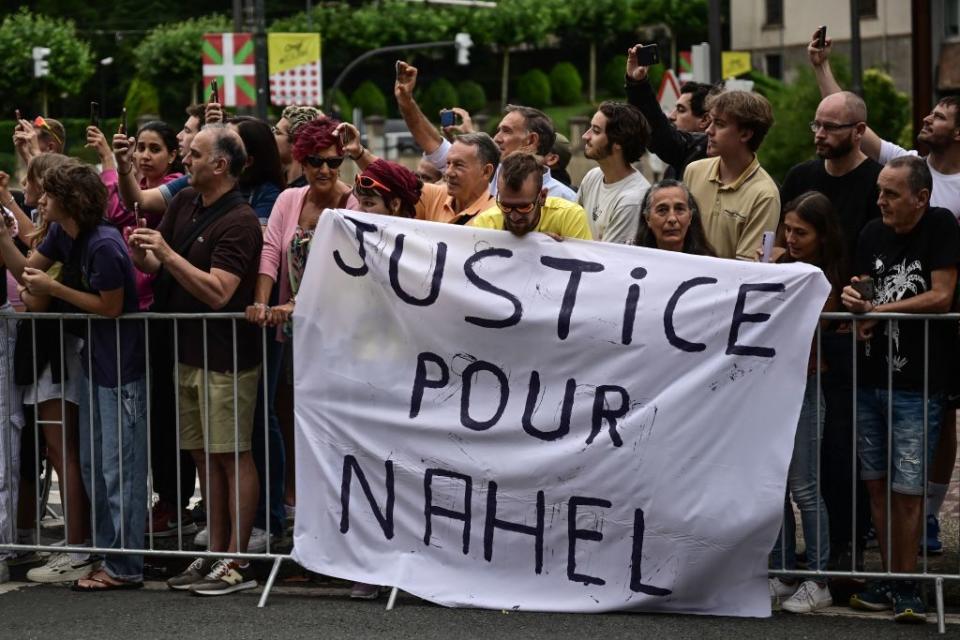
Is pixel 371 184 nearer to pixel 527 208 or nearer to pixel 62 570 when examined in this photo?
pixel 527 208

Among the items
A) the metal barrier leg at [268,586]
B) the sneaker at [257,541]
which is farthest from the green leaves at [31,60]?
the metal barrier leg at [268,586]

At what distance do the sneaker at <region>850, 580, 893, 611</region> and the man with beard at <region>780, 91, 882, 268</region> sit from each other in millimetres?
1461

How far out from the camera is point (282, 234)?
728 centimetres

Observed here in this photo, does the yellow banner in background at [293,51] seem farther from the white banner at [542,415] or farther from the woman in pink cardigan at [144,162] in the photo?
the white banner at [542,415]

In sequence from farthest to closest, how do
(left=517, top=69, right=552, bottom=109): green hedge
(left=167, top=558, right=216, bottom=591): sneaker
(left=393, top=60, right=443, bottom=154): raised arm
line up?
(left=517, top=69, right=552, bottom=109): green hedge
(left=393, top=60, right=443, bottom=154): raised arm
(left=167, top=558, right=216, bottom=591): sneaker

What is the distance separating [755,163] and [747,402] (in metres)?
1.46

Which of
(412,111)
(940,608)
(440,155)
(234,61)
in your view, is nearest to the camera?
(940,608)

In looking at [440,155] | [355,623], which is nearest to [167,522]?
[355,623]

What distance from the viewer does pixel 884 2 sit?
53.1 m

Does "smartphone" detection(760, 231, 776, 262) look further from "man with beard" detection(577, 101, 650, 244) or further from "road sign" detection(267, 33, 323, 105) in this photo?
"road sign" detection(267, 33, 323, 105)

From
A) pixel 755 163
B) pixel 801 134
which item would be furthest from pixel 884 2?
pixel 755 163

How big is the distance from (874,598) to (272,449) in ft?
9.57

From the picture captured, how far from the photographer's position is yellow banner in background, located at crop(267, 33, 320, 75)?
27.8 metres

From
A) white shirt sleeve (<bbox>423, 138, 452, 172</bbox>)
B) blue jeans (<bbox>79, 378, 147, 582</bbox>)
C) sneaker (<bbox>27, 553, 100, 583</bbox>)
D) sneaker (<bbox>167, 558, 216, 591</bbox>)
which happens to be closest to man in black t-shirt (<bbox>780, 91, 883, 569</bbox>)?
white shirt sleeve (<bbox>423, 138, 452, 172</bbox>)
